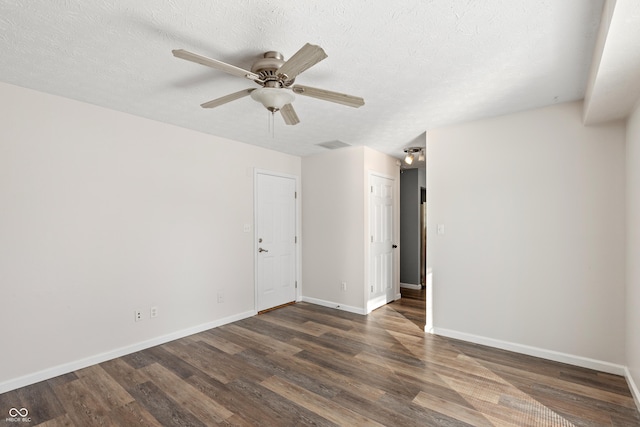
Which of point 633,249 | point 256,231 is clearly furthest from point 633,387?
point 256,231

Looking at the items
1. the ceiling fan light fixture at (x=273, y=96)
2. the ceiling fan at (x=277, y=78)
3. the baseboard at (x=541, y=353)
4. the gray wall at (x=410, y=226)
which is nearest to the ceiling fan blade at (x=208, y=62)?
the ceiling fan at (x=277, y=78)

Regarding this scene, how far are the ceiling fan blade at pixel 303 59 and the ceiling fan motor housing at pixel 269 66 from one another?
127 mm

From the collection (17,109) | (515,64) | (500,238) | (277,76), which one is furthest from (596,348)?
(17,109)

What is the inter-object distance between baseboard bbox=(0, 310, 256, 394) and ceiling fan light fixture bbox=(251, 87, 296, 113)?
2817 mm

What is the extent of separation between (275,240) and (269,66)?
10.2 feet

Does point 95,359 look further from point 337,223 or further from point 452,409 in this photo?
point 337,223

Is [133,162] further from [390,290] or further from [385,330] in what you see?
[390,290]

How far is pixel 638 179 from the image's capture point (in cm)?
224

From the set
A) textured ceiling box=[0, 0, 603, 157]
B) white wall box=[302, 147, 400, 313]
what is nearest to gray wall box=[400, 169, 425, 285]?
white wall box=[302, 147, 400, 313]

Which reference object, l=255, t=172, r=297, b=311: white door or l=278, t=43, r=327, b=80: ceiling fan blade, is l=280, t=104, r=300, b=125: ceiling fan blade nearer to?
l=278, t=43, r=327, b=80: ceiling fan blade

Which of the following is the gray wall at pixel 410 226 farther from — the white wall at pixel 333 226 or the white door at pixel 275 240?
the white door at pixel 275 240

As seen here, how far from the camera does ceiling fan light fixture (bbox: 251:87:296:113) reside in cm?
207

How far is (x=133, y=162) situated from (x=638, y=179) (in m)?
4.41

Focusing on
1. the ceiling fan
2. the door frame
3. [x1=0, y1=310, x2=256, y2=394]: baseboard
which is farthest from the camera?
the door frame
